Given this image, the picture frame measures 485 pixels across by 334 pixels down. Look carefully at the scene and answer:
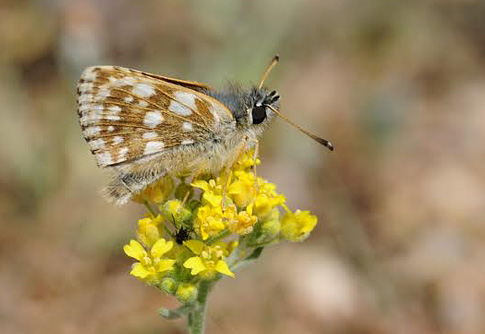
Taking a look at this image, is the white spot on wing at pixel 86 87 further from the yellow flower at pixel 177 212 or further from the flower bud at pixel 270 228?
the flower bud at pixel 270 228

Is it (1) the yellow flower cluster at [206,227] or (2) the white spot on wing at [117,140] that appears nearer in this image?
(1) the yellow flower cluster at [206,227]


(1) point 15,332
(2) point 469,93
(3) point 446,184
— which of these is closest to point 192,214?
(1) point 15,332

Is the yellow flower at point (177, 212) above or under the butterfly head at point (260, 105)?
under

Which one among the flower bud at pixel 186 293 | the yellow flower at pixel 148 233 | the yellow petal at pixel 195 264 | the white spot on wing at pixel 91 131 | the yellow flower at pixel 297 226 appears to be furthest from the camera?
the yellow flower at pixel 297 226

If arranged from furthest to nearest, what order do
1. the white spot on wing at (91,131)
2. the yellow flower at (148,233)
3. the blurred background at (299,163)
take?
the blurred background at (299,163) < the white spot on wing at (91,131) < the yellow flower at (148,233)

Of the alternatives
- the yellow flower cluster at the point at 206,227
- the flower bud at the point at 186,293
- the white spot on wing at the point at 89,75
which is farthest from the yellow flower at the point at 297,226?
the white spot on wing at the point at 89,75

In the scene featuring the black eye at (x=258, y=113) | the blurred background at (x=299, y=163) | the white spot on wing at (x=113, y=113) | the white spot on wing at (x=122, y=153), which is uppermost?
the black eye at (x=258, y=113)

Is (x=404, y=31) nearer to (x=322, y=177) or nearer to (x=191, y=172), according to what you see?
(x=322, y=177)
